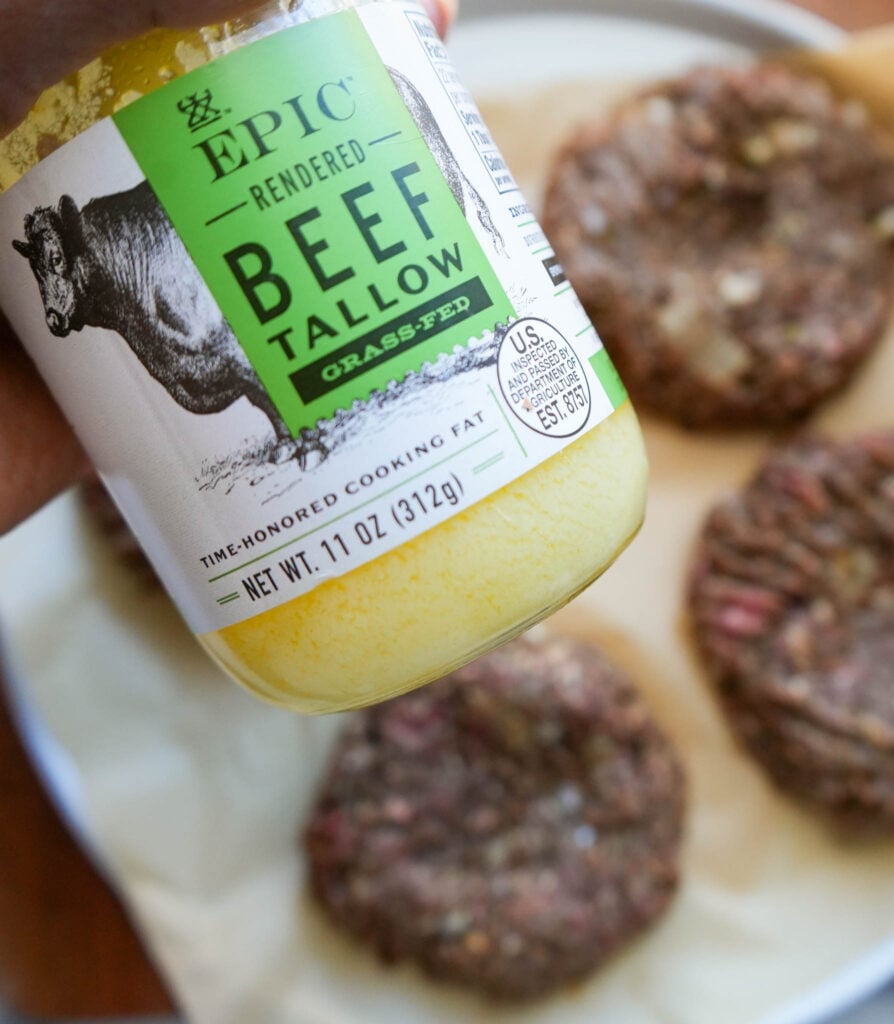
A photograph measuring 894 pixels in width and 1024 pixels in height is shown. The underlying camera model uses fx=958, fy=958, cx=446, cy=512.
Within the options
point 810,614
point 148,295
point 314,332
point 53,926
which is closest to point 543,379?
point 314,332

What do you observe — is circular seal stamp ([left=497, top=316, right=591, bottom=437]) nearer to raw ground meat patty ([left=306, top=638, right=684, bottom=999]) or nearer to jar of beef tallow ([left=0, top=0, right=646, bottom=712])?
jar of beef tallow ([left=0, top=0, right=646, bottom=712])

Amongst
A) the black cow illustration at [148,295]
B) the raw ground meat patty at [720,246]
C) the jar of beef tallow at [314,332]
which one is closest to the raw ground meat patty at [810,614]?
the raw ground meat patty at [720,246]

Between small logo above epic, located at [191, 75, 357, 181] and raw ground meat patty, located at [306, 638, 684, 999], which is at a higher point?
small logo above epic, located at [191, 75, 357, 181]

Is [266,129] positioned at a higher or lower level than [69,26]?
lower

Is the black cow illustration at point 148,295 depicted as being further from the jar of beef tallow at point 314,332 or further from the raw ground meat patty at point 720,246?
the raw ground meat patty at point 720,246

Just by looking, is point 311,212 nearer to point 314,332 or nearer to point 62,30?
point 314,332

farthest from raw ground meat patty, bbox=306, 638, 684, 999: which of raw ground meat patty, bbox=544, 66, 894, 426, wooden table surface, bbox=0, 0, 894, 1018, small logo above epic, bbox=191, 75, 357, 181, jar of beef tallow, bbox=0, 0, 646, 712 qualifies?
small logo above epic, bbox=191, 75, 357, 181

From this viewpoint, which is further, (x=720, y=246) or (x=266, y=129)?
(x=720, y=246)
